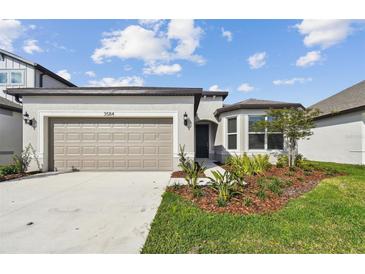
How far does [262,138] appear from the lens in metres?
10.6

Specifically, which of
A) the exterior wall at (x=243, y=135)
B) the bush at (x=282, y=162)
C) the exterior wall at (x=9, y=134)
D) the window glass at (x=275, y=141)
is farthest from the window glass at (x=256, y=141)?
the exterior wall at (x=9, y=134)

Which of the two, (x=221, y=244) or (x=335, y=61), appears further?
(x=335, y=61)

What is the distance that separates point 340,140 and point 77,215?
13.8m

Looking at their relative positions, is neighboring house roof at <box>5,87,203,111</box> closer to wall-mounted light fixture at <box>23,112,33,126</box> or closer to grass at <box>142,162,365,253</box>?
wall-mounted light fixture at <box>23,112,33,126</box>

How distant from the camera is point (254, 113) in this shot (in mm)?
10688

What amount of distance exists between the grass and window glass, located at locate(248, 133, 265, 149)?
240 inches

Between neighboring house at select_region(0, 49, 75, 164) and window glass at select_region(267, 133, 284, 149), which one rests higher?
neighboring house at select_region(0, 49, 75, 164)

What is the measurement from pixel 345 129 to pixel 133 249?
521 inches

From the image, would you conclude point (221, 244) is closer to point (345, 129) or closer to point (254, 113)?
point (254, 113)

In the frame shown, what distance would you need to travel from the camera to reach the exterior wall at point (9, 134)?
32.7 feet

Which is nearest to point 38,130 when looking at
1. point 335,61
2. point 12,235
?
point 12,235

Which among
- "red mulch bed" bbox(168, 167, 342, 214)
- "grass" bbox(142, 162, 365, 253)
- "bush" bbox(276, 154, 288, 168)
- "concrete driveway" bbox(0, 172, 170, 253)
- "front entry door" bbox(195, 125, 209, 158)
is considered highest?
"front entry door" bbox(195, 125, 209, 158)

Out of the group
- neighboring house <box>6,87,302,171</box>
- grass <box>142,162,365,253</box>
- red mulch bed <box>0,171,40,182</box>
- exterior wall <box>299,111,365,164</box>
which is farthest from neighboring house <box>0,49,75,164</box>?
exterior wall <box>299,111,365,164</box>

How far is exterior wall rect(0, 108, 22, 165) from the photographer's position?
996cm
